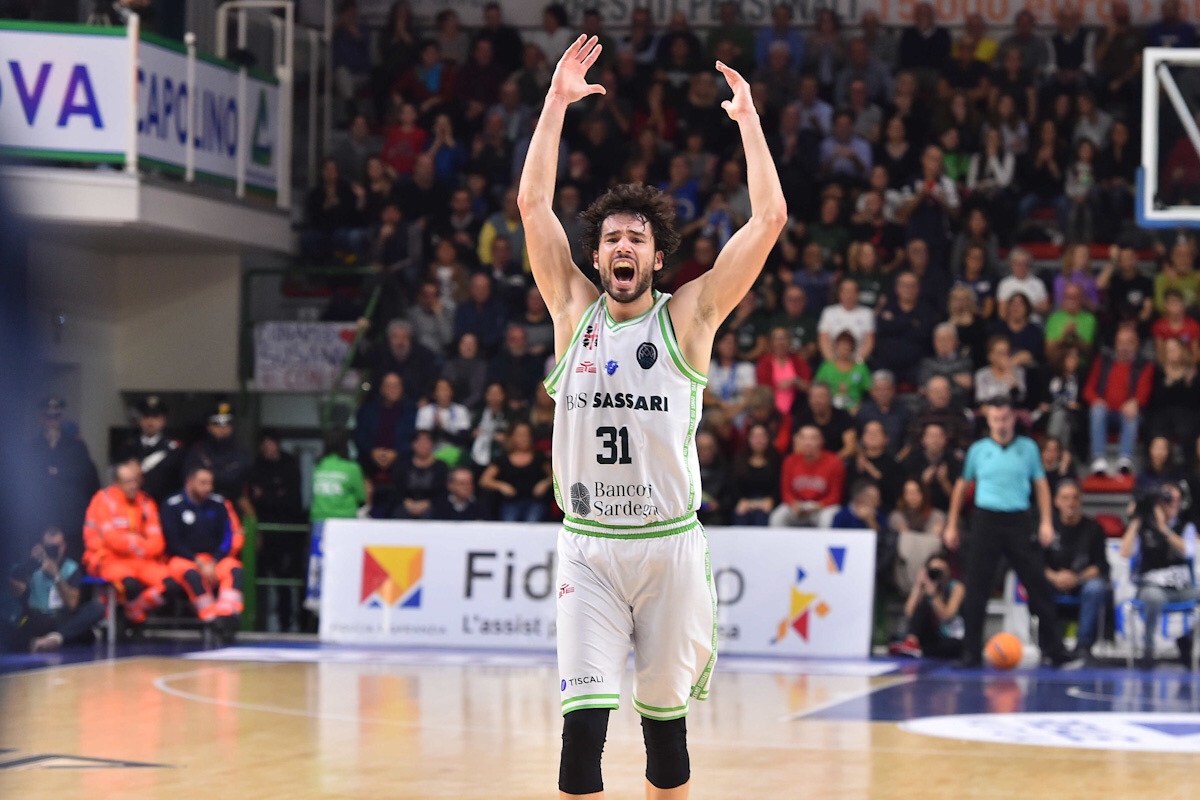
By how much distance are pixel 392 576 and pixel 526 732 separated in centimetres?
583

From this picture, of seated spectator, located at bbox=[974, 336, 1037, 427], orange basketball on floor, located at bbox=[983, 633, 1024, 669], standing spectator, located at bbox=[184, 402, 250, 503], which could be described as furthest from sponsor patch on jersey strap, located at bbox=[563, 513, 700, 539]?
standing spectator, located at bbox=[184, 402, 250, 503]

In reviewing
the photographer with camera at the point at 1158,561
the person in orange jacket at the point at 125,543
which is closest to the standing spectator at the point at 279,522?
the person in orange jacket at the point at 125,543

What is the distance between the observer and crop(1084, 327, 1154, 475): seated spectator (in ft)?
56.3

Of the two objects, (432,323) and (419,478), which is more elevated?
(432,323)

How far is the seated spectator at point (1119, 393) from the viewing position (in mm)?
17156

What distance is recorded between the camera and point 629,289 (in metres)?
6.41

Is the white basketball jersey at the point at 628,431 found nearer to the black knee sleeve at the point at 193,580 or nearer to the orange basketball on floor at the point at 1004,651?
the orange basketball on floor at the point at 1004,651

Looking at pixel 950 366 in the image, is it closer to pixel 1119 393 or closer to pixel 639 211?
pixel 1119 393

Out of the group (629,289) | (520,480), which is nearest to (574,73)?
(629,289)

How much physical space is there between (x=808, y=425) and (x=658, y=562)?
425 inches

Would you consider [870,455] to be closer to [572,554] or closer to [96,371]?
[96,371]

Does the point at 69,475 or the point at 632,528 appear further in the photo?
the point at 69,475

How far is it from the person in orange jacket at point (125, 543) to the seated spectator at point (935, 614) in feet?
22.3

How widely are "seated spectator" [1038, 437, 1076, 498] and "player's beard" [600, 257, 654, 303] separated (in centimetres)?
1047
